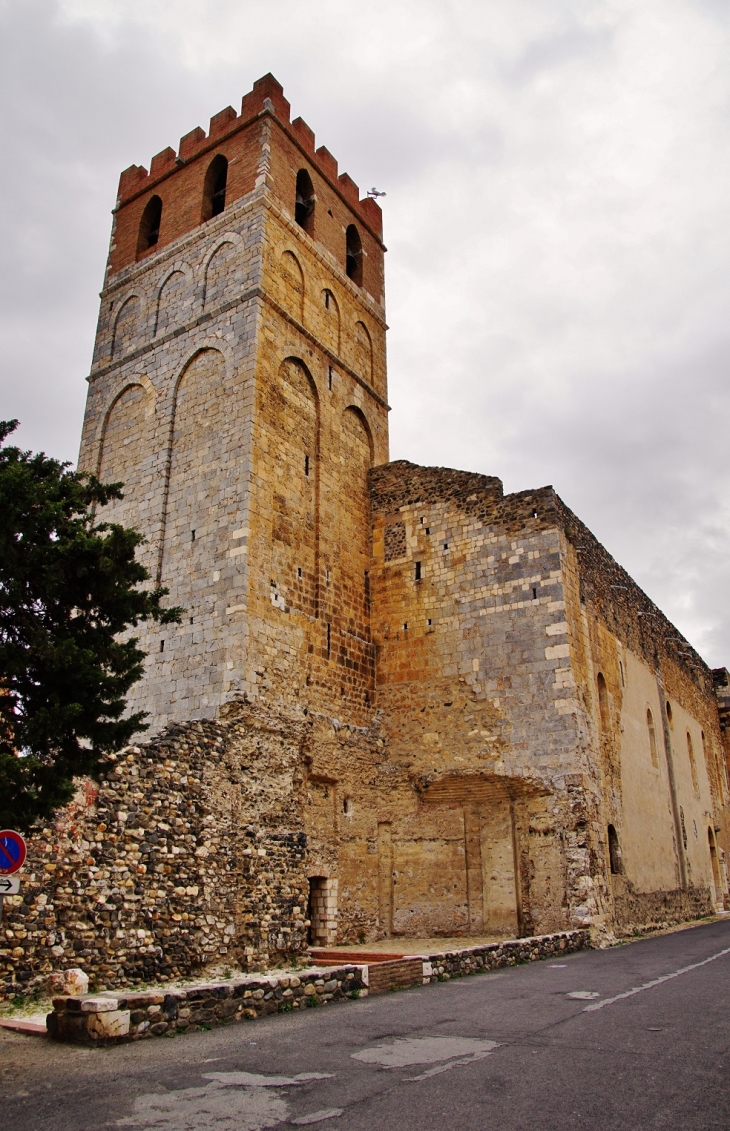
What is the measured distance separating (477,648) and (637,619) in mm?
7707

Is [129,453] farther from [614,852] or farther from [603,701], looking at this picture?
[614,852]

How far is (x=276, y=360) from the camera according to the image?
15875mm

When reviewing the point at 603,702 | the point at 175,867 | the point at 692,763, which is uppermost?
the point at 603,702

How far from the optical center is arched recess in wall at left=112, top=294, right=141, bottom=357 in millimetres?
18266

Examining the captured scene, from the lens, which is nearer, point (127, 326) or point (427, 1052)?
point (427, 1052)

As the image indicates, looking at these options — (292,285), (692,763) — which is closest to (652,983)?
(292,285)

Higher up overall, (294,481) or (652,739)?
(294,481)

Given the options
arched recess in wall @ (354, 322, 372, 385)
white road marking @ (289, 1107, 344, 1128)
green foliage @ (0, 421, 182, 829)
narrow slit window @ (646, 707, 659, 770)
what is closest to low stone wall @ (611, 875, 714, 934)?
narrow slit window @ (646, 707, 659, 770)

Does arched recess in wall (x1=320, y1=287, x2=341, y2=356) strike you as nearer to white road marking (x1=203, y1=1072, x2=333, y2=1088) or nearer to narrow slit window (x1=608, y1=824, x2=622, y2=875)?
narrow slit window (x1=608, y1=824, x2=622, y2=875)

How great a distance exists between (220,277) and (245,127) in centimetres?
428

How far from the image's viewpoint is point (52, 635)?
7094mm

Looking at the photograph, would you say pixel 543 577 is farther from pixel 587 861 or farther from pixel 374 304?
pixel 374 304

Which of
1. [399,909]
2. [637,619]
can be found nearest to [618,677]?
[637,619]

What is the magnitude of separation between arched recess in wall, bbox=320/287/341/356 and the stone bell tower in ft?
0.17
